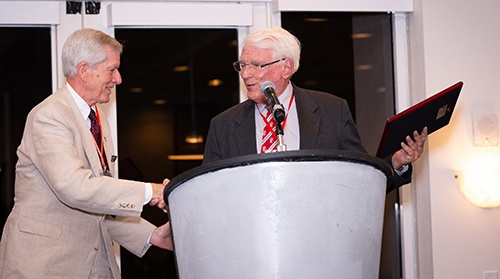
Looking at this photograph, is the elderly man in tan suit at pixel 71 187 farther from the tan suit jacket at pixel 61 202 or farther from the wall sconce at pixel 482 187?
the wall sconce at pixel 482 187

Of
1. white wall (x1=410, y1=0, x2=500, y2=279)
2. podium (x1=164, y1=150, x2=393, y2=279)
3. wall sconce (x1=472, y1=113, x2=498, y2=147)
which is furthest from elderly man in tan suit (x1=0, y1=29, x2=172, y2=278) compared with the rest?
wall sconce (x1=472, y1=113, x2=498, y2=147)

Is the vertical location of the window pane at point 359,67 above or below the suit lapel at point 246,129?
above

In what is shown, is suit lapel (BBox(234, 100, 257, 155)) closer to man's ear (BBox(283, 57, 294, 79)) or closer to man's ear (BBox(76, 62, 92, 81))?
man's ear (BBox(283, 57, 294, 79))

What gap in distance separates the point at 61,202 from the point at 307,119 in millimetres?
1080

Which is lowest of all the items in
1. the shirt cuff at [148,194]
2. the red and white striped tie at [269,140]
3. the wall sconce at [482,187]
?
the wall sconce at [482,187]

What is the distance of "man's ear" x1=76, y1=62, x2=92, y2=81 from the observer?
214 cm

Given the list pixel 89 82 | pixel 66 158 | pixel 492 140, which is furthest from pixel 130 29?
pixel 492 140

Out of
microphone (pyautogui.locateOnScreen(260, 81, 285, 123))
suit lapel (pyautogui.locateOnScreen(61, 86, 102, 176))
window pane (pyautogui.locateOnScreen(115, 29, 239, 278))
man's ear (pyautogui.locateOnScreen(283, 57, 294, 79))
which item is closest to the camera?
microphone (pyautogui.locateOnScreen(260, 81, 285, 123))

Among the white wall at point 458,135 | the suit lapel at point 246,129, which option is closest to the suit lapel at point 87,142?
the suit lapel at point 246,129

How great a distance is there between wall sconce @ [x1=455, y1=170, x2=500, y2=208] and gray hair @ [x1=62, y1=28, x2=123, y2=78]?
7.59ft

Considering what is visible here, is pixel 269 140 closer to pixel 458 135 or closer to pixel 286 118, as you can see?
pixel 286 118

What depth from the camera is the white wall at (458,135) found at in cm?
324

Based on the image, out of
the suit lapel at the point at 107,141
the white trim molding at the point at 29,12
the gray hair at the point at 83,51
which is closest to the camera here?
the gray hair at the point at 83,51

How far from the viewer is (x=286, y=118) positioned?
227cm
